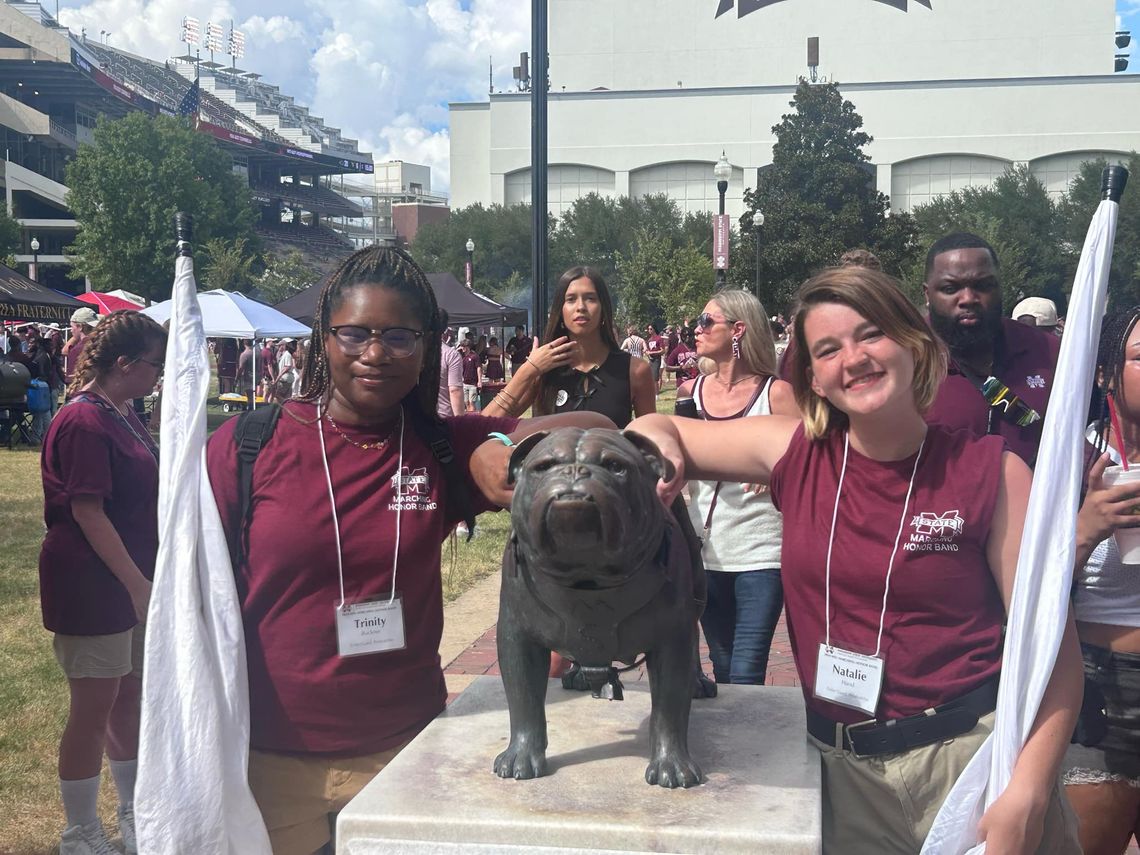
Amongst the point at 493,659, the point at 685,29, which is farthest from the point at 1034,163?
the point at 493,659

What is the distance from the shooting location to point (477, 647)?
23.0 ft

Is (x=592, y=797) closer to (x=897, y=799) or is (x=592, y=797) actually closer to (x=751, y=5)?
(x=897, y=799)

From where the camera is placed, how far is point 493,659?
262 inches

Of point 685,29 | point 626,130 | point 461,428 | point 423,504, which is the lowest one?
point 423,504

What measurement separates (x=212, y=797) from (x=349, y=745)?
0.33m

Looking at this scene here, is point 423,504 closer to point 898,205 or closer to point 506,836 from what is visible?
point 506,836

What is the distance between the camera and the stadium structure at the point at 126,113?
230ft

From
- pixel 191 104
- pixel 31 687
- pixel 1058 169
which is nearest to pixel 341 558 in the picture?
pixel 31 687

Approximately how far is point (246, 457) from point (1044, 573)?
175 centimetres

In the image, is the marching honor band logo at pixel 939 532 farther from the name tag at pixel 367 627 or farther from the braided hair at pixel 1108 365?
the name tag at pixel 367 627

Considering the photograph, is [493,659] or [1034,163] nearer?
[493,659]

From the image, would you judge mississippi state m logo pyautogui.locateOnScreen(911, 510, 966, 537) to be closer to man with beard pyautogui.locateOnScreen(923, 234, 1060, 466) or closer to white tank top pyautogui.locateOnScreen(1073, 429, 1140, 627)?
white tank top pyautogui.locateOnScreen(1073, 429, 1140, 627)

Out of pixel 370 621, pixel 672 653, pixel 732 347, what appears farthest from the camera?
pixel 732 347

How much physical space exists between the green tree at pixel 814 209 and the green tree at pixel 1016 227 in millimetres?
6883
